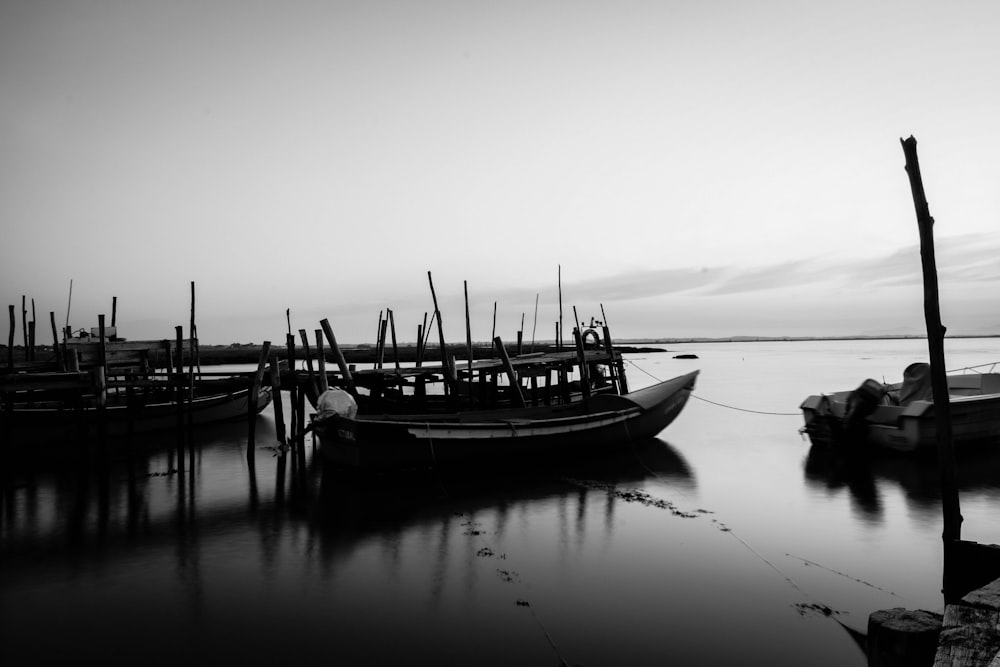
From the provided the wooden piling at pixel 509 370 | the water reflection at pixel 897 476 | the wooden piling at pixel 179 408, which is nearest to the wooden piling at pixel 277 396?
the wooden piling at pixel 179 408

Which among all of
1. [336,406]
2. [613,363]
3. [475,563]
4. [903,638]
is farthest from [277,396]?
[903,638]

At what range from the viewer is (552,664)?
515cm

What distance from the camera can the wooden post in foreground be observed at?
519 cm

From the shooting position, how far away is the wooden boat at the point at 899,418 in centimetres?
1312

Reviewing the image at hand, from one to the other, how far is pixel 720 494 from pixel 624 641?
263 inches

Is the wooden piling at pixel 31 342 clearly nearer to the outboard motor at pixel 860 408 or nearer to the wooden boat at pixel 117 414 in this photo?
the wooden boat at pixel 117 414

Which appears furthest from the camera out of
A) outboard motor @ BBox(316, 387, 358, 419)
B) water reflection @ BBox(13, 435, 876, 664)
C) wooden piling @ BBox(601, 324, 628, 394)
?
wooden piling @ BBox(601, 324, 628, 394)

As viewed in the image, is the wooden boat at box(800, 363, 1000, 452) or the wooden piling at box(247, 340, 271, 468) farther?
the wooden piling at box(247, 340, 271, 468)

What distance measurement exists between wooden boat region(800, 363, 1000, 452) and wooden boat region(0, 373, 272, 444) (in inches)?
574

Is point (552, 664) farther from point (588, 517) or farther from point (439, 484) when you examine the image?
point (439, 484)

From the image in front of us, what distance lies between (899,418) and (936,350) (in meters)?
9.86

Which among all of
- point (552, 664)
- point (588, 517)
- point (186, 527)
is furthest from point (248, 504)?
point (552, 664)

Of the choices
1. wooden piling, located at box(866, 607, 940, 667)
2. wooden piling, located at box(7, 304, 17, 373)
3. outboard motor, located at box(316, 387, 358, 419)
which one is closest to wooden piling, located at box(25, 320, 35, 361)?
wooden piling, located at box(7, 304, 17, 373)

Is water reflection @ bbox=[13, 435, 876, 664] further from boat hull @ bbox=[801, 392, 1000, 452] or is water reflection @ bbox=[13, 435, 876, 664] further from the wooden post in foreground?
boat hull @ bbox=[801, 392, 1000, 452]
